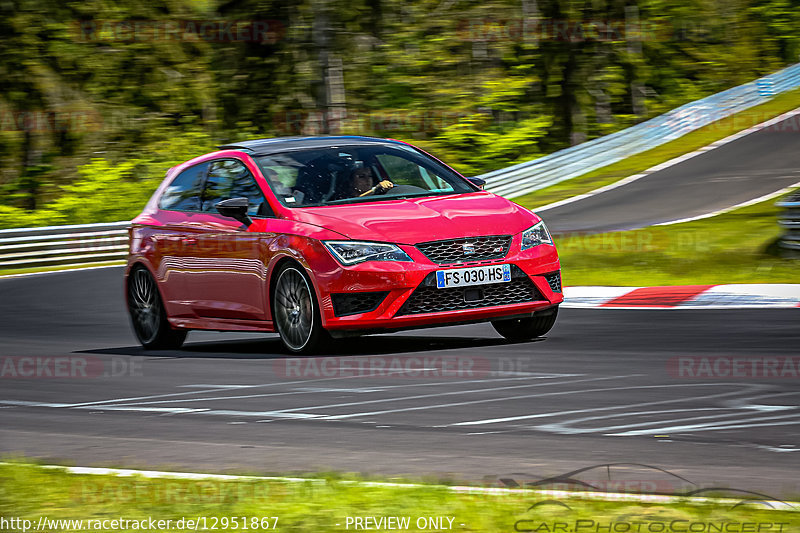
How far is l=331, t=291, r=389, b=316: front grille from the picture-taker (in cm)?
966

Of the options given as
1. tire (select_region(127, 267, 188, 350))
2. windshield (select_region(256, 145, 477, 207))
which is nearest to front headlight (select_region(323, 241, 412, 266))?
windshield (select_region(256, 145, 477, 207))

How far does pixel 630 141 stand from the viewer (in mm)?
30875

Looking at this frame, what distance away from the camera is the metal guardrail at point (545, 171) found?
2545 centimetres

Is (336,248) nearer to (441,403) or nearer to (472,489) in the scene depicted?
(441,403)

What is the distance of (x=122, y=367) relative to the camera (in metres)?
10.6

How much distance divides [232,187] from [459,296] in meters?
2.30

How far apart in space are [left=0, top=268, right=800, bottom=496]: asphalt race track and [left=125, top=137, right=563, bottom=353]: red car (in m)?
0.32

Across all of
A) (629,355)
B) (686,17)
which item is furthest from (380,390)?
(686,17)

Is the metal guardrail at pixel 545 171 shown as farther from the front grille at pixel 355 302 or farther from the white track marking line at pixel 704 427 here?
the white track marking line at pixel 704 427

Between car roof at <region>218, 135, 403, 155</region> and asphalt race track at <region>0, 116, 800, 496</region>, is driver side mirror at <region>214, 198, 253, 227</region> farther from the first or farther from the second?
asphalt race track at <region>0, 116, 800, 496</region>

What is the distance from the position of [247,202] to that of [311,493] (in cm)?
540


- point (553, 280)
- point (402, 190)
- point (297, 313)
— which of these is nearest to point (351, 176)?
point (402, 190)

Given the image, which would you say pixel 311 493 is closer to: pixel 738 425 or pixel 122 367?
pixel 738 425

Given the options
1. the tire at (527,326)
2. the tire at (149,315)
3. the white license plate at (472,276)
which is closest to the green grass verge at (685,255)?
the tire at (527,326)
